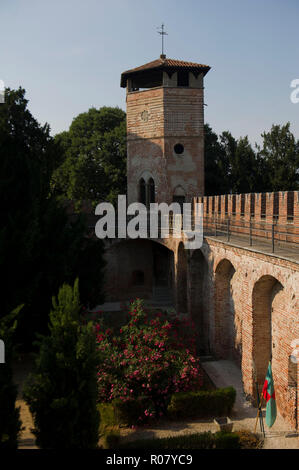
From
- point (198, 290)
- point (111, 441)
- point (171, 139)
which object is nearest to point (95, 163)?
point (171, 139)

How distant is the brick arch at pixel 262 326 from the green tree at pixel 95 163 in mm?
18443

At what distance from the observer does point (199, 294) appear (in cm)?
1823

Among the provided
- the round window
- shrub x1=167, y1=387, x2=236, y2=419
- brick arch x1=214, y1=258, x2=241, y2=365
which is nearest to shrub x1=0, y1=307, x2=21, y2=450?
shrub x1=167, y1=387, x2=236, y2=419

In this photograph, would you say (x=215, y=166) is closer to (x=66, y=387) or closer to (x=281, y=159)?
(x=281, y=159)

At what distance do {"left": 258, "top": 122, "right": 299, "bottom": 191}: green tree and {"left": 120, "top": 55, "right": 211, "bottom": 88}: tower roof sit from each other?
7.91 meters

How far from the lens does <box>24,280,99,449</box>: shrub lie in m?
7.62

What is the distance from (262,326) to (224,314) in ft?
12.0

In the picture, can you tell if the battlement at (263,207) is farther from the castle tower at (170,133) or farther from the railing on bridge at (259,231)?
the castle tower at (170,133)

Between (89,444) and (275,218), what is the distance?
854 centimetres

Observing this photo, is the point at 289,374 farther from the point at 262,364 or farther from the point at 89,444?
the point at 89,444

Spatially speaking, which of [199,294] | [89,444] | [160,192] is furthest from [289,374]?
[160,192]

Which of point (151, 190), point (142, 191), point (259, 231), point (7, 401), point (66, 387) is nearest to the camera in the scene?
point (7, 401)

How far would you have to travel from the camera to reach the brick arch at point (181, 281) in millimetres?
19891

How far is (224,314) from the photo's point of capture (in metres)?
15.5
